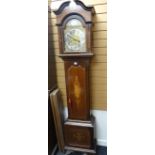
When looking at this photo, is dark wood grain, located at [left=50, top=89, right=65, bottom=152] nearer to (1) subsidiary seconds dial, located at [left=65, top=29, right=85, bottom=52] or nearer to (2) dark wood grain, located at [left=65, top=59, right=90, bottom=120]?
(2) dark wood grain, located at [left=65, top=59, right=90, bottom=120]

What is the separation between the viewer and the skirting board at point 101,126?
1.99m

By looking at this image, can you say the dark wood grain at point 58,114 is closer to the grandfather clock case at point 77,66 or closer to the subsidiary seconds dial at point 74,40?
the grandfather clock case at point 77,66

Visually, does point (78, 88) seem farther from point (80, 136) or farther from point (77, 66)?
point (80, 136)

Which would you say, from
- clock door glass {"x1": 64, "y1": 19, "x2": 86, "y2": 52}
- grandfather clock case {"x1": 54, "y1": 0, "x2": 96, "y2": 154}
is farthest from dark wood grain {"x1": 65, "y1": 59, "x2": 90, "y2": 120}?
clock door glass {"x1": 64, "y1": 19, "x2": 86, "y2": 52}

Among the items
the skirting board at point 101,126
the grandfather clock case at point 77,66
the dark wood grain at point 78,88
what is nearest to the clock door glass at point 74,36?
the grandfather clock case at point 77,66

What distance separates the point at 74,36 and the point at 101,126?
1086 mm
